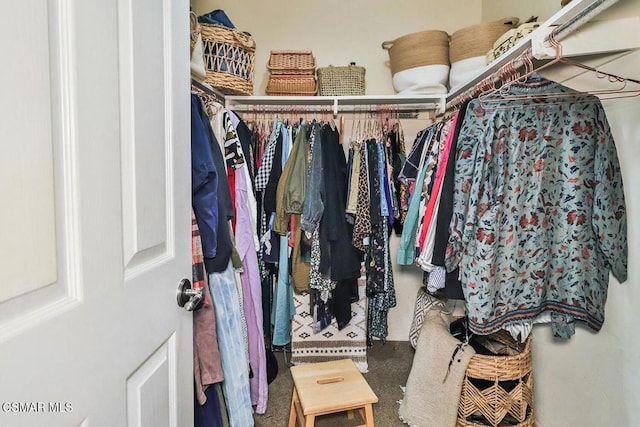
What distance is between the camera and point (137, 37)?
632 mm

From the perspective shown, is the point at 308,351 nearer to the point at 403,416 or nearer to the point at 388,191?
the point at 403,416

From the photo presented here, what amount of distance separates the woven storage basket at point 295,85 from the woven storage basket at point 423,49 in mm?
582

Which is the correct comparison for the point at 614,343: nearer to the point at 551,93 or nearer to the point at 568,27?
the point at 551,93

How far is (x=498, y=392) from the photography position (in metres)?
1.43

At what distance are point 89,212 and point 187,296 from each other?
0.39 metres

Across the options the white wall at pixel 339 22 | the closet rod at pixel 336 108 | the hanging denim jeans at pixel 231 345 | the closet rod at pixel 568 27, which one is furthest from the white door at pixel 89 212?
the white wall at pixel 339 22

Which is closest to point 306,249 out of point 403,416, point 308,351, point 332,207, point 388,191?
point 332,207

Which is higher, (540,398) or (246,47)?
(246,47)

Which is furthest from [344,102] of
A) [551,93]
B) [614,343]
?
[614,343]

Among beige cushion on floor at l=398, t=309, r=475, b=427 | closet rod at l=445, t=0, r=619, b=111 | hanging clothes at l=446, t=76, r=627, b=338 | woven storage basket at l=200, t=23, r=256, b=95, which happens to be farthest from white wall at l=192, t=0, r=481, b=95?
beige cushion on floor at l=398, t=309, r=475, b=427

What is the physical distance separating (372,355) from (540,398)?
1.01m

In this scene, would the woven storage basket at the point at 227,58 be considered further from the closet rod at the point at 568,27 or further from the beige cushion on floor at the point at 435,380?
the beige cushion on floor at the point at 435,380

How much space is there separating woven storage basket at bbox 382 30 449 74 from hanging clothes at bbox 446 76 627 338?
747 millimetres

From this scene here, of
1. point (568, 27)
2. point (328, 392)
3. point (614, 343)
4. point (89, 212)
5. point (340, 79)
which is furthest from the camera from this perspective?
point (340, 79)
